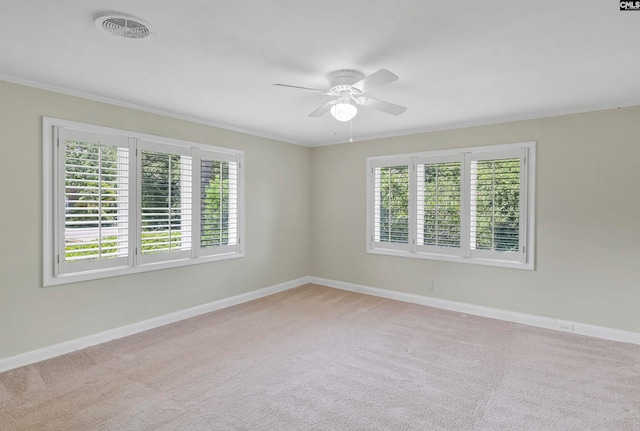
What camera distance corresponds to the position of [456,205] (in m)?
4.56

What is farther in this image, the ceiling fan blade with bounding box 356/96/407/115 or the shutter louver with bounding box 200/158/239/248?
the shutter louver with bounding box 200/158/239/248

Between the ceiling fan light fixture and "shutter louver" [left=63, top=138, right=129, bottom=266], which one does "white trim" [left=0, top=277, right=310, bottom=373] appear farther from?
the ceiling fan light fixture

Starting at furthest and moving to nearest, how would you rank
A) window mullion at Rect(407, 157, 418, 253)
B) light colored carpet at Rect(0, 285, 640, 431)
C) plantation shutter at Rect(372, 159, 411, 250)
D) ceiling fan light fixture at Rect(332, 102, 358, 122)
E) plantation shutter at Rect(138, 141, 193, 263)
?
plantation shutter at Rect(372, 159, 411, 250) → window mullion at Rect(407, 157, 418, 253) → plantation shutter at Rect(138, 141, 193, 263) → ceiling fan light fixture at Rect(332, 102, 358, 122) → light colored carpet at Rect(0, 285, 640, 431)

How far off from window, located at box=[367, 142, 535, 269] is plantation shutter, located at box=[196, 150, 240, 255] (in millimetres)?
1954

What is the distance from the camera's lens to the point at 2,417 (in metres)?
2.29

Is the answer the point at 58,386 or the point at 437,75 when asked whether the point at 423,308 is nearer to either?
the point at 437,75

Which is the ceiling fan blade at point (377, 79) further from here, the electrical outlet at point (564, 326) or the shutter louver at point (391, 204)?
the electrical outlet at point (564, 326)

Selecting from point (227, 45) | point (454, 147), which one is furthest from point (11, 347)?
point (454, 147)

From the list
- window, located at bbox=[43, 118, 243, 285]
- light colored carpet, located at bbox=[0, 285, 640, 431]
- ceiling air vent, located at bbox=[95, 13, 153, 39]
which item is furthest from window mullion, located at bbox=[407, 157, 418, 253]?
ceiling air vent, located at bbox=[95, 13, 153, 39]

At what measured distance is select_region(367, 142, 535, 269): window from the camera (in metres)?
4.11

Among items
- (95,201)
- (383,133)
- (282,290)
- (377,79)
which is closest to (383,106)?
(377,79)

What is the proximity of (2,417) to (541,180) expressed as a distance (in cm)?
507

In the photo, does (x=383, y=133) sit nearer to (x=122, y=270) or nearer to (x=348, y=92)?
(x=348, y=92)

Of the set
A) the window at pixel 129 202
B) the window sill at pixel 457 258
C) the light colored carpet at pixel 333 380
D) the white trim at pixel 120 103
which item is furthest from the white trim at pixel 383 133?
the light colored carpet at pixel 333 380
